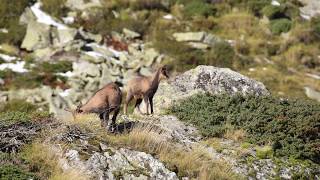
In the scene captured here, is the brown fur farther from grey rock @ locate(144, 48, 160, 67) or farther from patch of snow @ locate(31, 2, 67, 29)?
patch of snow @ locate(31, 2, 67, 29)

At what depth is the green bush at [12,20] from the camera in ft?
98.5

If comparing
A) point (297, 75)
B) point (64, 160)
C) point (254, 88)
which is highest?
point (64, 160)

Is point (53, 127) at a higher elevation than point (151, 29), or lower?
higher

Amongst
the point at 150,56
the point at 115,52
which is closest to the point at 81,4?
the point at 115,52

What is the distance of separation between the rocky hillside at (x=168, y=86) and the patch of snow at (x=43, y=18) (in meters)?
0.07

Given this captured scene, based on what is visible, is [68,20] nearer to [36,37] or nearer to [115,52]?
[36,37]

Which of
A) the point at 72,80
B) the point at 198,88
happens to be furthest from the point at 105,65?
the point at 198,88

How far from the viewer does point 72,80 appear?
25266 mm

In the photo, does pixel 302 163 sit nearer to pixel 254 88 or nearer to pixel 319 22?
pixel 254 88

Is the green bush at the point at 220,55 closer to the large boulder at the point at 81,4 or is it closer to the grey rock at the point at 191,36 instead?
the grey rock at the point at 191,36

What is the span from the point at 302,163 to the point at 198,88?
391 centimetres

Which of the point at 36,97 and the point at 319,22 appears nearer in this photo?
the point at 36,97

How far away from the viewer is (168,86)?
13.8 metres

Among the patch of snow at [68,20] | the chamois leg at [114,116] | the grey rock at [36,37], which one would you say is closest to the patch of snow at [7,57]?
the grey rock at [36,37]
